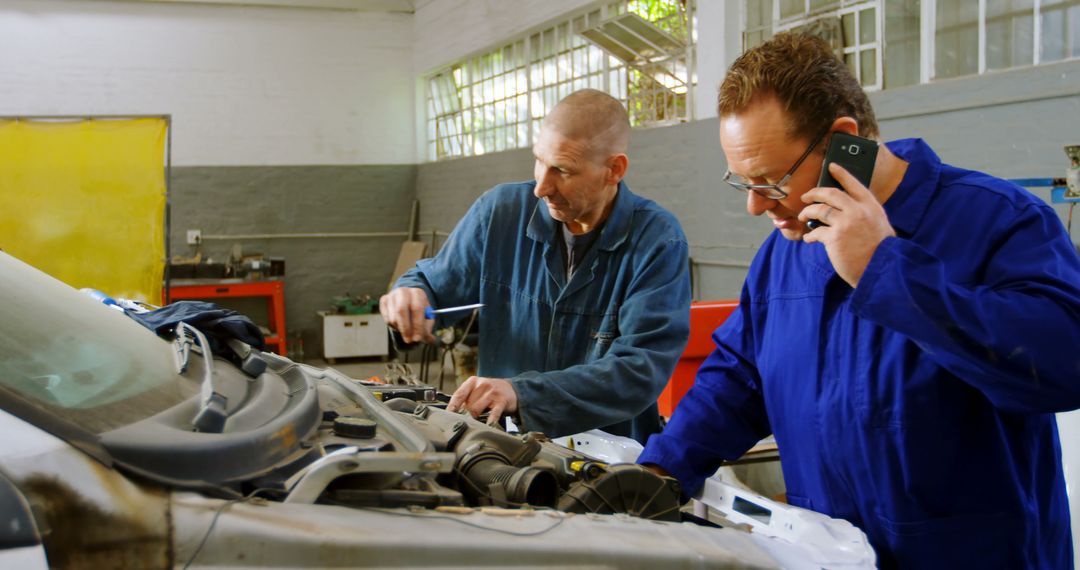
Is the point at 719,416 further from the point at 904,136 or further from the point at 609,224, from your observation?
the point at 904,136

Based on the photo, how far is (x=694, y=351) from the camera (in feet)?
14.2

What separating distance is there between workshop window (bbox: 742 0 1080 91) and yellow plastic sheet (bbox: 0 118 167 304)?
4.40m

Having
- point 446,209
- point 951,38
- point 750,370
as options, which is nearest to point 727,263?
point 951,38

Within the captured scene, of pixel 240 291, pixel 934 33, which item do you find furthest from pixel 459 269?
pixel 240 291

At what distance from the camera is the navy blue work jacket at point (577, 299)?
2135mm

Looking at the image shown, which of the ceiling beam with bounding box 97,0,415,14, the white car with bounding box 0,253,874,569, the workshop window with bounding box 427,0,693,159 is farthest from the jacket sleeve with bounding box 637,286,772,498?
the ceiling beam with bounding box 97,0,415,14

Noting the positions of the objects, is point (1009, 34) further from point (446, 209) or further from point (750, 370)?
point (446, 209)

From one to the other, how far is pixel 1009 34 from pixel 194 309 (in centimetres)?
380

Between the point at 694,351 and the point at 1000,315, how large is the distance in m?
3.11

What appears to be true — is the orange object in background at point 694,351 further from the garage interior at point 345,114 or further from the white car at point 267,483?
the white car at point 267,483

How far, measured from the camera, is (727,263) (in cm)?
596

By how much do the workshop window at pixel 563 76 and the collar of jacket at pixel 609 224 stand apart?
416 cm

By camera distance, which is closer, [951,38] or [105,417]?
[105,417]

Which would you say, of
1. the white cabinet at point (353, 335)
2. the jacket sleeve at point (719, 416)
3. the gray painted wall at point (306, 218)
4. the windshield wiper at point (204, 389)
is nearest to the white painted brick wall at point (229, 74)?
the gray painted wall at point (306, 218)
